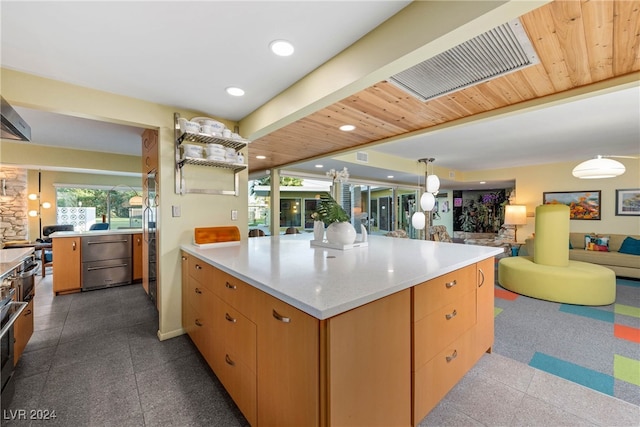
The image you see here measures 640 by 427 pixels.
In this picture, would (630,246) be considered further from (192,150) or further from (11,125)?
(11,125)

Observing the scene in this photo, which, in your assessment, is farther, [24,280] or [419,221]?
[419,221]

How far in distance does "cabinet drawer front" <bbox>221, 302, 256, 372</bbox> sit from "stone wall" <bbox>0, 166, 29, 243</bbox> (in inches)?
280

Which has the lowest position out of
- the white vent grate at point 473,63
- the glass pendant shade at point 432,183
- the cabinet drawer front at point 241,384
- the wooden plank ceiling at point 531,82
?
the cabinet drawer front at point 241,384

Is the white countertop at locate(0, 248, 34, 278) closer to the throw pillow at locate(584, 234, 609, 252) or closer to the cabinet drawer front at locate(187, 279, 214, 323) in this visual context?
the cabinet drawer front at locate(187, 279, 214, 323)

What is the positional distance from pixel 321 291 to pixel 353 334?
215mm

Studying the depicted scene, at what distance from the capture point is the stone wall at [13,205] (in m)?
5.45

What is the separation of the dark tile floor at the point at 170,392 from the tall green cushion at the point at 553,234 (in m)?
2.54

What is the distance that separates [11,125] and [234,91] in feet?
5.00

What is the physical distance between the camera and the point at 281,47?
5.42 ft

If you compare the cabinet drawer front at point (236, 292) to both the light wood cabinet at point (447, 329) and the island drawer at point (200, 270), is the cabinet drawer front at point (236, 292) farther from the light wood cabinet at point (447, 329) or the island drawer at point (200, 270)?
the light wood cabinet at point (447, 329)

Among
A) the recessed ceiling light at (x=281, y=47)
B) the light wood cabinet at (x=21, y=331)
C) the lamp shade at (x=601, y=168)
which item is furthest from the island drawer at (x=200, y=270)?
the lamp shade at (x=601, y=168)

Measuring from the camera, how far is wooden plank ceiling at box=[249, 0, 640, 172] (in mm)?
1316

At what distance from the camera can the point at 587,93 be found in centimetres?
193

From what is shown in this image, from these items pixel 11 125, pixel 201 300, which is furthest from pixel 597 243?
pixel 11 125
